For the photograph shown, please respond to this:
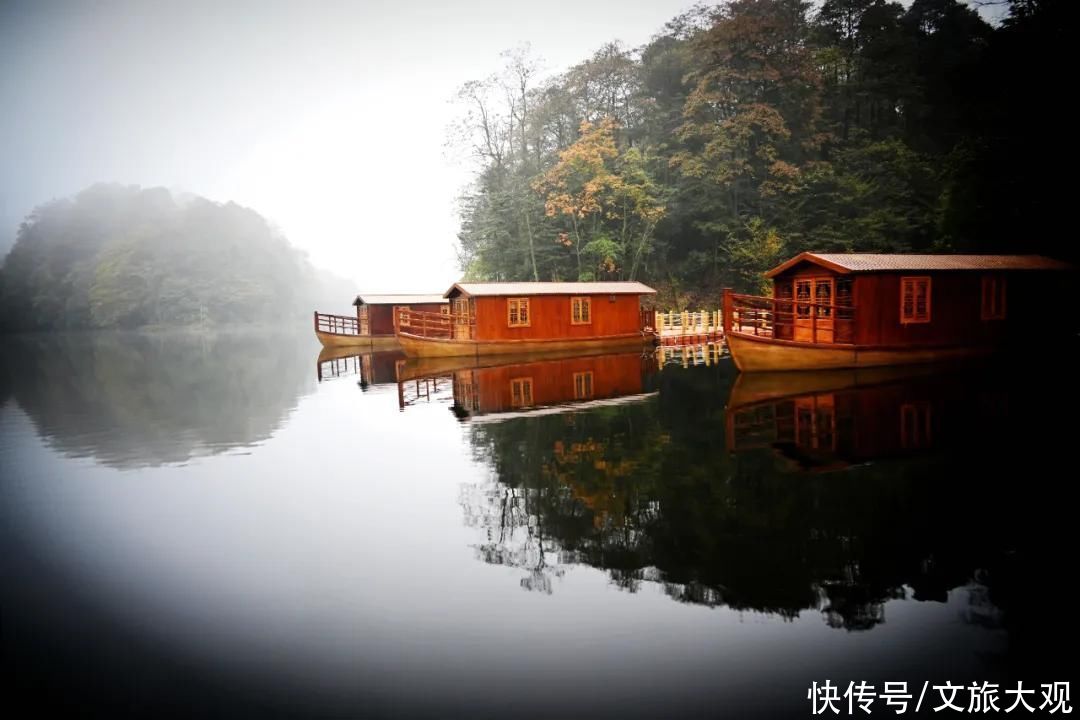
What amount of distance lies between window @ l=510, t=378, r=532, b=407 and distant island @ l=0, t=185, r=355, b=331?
81040mm

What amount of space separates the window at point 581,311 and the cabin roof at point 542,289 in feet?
1.58

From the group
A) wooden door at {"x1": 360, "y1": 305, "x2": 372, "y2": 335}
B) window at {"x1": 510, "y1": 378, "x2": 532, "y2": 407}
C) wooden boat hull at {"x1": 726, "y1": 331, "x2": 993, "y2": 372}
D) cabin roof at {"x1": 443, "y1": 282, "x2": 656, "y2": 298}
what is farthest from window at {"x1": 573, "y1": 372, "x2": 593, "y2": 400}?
wooden door at {"x1": 360, "y1": 305, "x2": 372, "y2": 335}

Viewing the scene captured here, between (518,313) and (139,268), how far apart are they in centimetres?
7924

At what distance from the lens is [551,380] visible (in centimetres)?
2064

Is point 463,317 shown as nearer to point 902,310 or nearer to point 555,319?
point 555,319

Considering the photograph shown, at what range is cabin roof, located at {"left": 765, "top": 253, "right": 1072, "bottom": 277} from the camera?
19688mm

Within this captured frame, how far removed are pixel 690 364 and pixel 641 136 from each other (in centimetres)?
2852

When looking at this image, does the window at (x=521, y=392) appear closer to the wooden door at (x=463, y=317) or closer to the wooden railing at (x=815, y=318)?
the wooden railing at (x=815, y=318)

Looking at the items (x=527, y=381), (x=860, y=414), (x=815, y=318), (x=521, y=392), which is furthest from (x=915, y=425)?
(x=527, y=381)

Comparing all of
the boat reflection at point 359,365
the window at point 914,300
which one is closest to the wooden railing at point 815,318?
the window at point 914,300

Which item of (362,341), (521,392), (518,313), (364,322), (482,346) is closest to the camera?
(521,392)

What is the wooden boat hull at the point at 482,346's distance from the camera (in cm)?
2798

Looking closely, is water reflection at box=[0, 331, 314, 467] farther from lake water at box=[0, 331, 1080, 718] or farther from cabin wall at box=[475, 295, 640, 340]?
→ cabin wall at box=[475, 295, 640, 340]

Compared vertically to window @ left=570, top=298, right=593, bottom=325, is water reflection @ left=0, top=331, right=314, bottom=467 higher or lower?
lower
